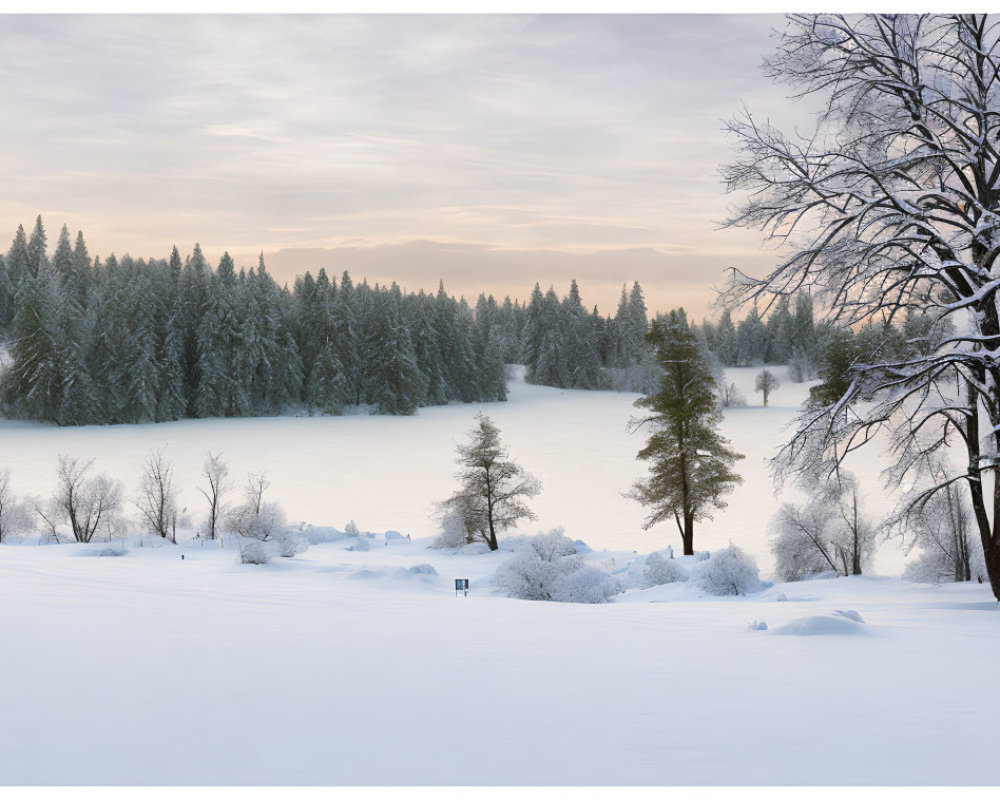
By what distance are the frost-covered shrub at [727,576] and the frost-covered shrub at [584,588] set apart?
2.27 m

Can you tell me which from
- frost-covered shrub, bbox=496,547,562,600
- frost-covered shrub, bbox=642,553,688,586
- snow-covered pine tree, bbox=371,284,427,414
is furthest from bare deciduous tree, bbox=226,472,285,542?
snow-covered pine tree, bbox=371,284,427,414

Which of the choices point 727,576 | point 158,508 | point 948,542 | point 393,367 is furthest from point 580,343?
point 727,576

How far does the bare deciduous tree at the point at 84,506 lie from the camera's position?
98.8ft

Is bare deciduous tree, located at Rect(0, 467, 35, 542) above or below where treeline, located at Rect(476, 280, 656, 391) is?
below

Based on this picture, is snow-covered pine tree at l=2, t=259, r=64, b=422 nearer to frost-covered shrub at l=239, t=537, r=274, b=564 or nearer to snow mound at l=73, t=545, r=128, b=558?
snow mound at l=73, t=545, r=128, b=558

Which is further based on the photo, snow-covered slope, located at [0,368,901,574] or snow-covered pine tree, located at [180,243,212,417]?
snow-covered pine tree, located at [180,243,212,417]

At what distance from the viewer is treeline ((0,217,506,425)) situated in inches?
2507

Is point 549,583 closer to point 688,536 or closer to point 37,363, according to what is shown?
point 688,536

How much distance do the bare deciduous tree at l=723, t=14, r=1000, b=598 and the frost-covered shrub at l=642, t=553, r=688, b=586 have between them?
30.8 feet

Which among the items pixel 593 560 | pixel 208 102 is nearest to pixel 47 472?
pixel 593 560

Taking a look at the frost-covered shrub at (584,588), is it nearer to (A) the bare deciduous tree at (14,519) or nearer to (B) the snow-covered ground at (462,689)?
(B) the snow-covered ground at (462,689)

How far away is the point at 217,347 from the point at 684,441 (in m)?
56.0

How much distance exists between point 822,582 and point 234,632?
50.9 ft

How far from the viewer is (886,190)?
9.73 m
